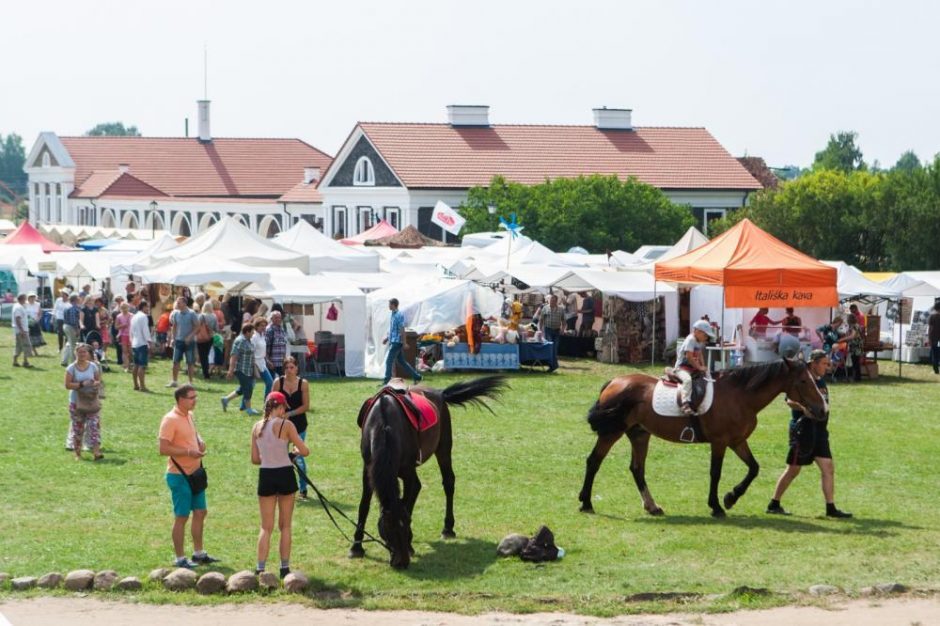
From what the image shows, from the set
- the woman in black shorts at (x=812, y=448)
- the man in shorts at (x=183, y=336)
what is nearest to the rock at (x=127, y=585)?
the woman in black shorts at (x=812, y=448)

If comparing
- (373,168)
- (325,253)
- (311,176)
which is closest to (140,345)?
(325,253)

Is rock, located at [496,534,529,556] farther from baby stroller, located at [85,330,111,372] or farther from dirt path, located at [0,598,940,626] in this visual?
baby stroller, located at [85,330,111,372]

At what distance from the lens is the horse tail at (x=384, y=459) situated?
11641mm

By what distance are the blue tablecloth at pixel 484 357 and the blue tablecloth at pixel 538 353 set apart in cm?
23

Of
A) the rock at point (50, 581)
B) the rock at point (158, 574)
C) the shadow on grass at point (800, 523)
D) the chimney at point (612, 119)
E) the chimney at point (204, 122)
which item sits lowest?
the rock at point (50, 581)

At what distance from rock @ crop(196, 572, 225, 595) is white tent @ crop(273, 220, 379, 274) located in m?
22.2

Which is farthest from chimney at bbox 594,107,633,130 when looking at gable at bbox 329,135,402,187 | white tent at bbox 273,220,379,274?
white tent at bbox 273,220,379,274

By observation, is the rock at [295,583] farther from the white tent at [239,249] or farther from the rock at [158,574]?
the white tent at [239,249]

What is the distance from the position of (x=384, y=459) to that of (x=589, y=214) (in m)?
43.9

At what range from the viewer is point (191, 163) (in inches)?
3647

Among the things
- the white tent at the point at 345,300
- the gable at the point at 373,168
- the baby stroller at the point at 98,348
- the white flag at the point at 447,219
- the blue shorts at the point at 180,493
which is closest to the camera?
the blue shorts at the point at 180,493

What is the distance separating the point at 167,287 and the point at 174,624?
972 inches

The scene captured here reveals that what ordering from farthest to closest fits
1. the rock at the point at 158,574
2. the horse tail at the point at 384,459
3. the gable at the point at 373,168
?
the gable at the point at 373,168 < the horse tail at the point at 384,459 < the rock at the point at 158,574

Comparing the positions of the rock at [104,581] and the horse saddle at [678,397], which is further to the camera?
the horse saddle at [678,397]
